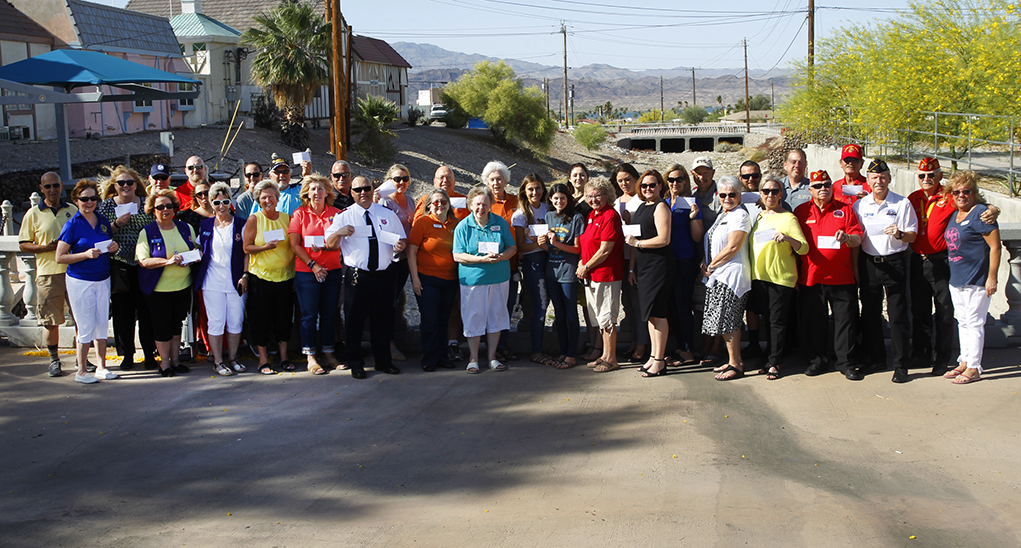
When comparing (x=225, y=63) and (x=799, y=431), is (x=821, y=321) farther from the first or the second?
(x=225, y=63)

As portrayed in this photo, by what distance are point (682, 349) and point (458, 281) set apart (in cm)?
215

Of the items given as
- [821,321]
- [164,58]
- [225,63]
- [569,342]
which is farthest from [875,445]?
[225,63]

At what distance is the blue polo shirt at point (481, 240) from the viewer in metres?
7.19

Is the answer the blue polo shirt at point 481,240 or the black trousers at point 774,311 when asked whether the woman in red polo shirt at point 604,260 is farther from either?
the black trousers at point 774,311

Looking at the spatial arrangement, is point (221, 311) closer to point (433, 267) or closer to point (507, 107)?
point (433, 267)

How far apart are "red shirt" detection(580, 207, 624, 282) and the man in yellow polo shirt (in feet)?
15.5

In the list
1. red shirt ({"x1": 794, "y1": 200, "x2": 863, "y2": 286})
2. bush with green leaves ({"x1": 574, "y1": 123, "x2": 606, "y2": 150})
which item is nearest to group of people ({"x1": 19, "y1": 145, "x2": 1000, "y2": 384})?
red shirt ({"x1": 794, "y1": 200, "x2": 863, "y2": 286})

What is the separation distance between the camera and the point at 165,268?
7.15 m

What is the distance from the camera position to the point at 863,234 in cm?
671

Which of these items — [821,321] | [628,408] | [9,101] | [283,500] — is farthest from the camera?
[9,101]

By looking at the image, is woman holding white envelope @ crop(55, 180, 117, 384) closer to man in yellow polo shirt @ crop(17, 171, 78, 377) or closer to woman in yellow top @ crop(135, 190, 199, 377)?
woman in yellow top @ crop(135, 190, 199, 377)

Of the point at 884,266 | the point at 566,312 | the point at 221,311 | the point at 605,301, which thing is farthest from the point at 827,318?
the point at 221,311

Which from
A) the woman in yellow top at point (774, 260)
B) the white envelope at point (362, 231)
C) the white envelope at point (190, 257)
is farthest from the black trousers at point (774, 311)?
the white envelope at point (190, 257)

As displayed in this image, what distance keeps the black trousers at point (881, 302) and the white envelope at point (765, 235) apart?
827 mm
